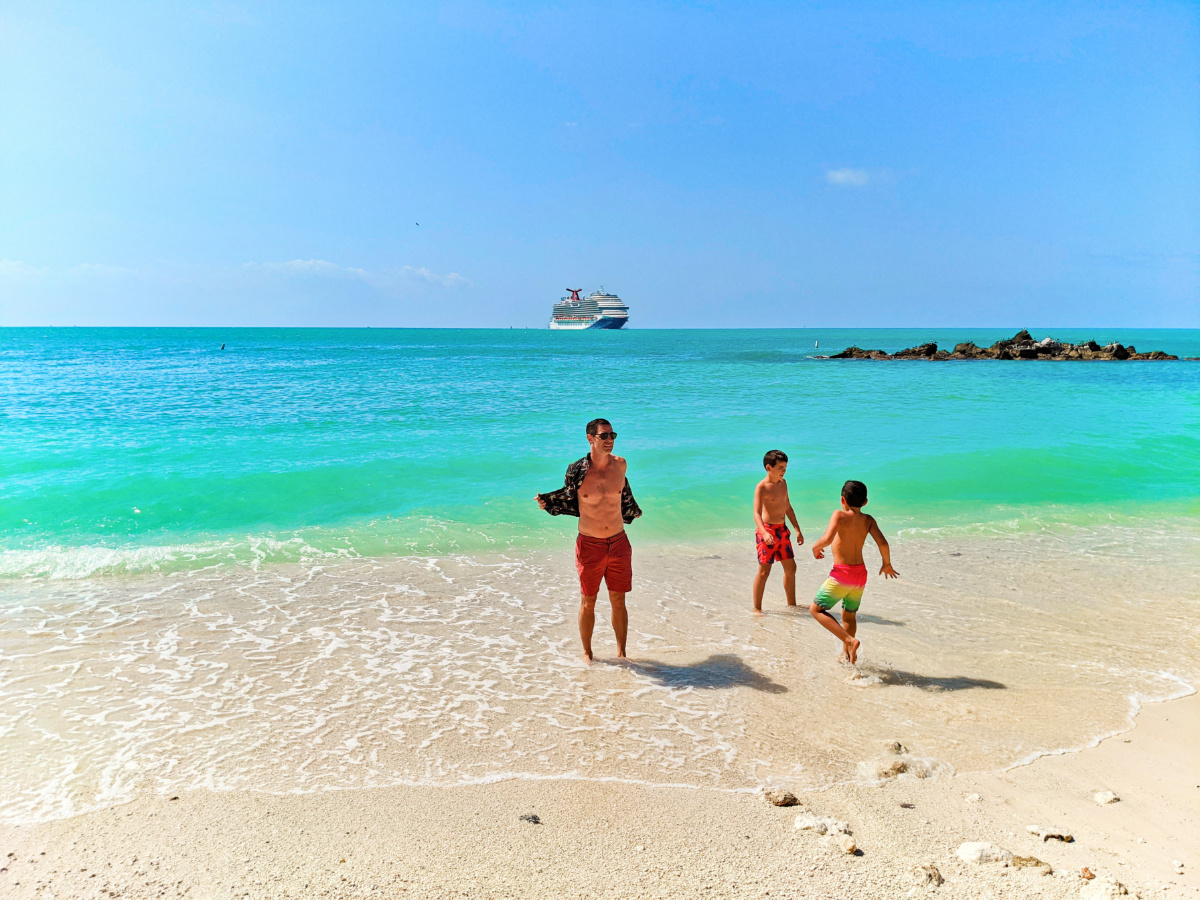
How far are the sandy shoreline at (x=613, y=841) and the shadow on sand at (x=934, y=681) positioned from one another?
100 centimetres

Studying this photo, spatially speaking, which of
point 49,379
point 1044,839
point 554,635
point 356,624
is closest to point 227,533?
point 356,624

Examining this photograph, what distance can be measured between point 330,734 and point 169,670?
1.67 meters

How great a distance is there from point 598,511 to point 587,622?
2.83 feet

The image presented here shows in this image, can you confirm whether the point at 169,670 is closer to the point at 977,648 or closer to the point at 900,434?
the point at 977,648

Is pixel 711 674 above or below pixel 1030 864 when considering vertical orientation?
below

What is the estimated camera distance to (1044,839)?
10.6 ft

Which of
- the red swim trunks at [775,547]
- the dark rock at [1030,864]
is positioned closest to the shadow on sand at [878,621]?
the red swim trunks at [775,547]

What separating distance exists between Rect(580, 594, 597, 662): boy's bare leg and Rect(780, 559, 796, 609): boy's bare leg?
2.03 metres

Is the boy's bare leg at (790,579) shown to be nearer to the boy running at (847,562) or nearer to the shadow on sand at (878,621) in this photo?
the shadow on sand at (878,621)

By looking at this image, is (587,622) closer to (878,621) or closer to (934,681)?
(934,681)

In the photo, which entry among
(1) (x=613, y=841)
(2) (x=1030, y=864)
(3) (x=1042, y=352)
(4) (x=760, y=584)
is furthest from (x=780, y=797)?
(3) (x=1042, y=352)

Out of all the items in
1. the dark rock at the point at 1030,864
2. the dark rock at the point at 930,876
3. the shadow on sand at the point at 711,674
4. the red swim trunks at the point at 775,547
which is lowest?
the shadow on sand at the point at 711,674

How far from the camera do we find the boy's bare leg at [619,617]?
207 inches

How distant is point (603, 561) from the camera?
5.18 metres
